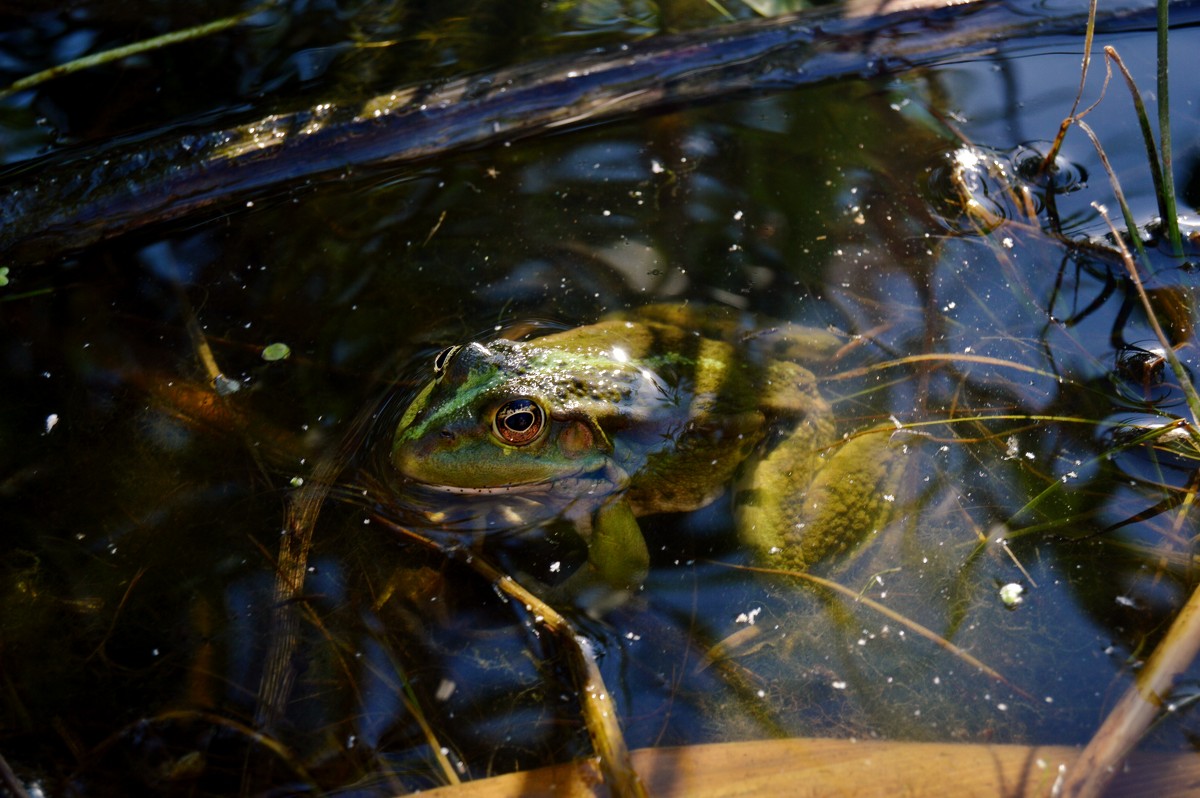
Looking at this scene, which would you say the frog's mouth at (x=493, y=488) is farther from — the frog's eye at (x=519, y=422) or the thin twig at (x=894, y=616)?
the thin twig at (x=894, y=616)

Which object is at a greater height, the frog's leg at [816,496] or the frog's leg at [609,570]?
the frog's leg at [816,496]

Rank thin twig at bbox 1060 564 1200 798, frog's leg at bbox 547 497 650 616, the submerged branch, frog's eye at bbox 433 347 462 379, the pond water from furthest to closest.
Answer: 1. the submerged branch
2. frog's eye at bbox 433 347 462 379
3. frog's leg at bbox 547 497 650 616
4. the pond water
5. thin twig at bbox 1060 564 1200 798

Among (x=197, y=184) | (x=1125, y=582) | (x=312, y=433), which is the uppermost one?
(x=197, y=184)

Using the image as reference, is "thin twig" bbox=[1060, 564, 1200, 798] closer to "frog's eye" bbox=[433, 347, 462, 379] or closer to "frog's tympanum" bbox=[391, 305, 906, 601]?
"frog's tympanum" bbox=[391, 305, 906, 601]

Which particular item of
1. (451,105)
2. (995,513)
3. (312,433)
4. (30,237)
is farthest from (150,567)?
(995,513)

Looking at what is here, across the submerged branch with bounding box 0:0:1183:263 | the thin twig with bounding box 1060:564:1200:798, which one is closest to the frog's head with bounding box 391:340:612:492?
the submerged branch with bounding box 0:0:1183:263

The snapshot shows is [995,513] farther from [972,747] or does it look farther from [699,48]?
[699,48]

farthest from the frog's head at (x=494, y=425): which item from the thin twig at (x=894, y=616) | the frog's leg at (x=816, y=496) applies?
the thin twig at (x=894, y=616)
